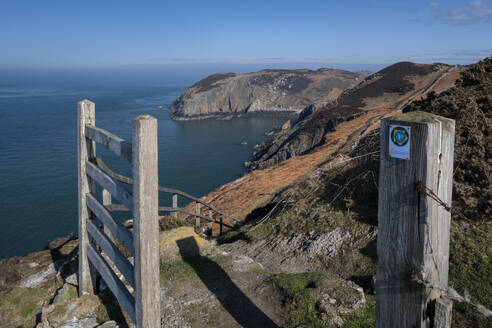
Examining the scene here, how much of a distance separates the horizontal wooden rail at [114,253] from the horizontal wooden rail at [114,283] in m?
0.20

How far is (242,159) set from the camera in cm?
5091

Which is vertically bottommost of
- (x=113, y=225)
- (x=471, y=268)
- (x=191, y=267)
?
(x=191, y=267)

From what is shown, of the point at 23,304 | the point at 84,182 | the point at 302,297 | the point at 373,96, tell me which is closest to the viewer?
the point at 302,297

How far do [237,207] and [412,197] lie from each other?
47.1 feet

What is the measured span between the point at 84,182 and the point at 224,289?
2401 mm

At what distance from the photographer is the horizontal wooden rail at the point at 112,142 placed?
4.13 m

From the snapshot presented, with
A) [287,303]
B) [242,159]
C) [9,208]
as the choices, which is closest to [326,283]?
[287,303]

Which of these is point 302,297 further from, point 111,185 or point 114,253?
point 111,185

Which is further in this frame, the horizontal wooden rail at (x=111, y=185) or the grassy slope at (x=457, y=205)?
the grassy slope at (x=457, y=205)

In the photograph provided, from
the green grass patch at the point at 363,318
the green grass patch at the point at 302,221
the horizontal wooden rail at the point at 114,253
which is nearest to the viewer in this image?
the horizontal wooden rail at the point at 114,253

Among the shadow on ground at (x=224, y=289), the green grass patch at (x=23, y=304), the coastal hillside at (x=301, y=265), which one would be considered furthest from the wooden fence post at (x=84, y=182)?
the shadow on ground at (x=224, y=289)

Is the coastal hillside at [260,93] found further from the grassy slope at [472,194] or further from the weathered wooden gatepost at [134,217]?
the weathered wooden gatepost at [134,217]

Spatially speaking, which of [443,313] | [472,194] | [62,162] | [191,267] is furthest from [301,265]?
[62,162]

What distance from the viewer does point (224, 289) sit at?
5742mm
